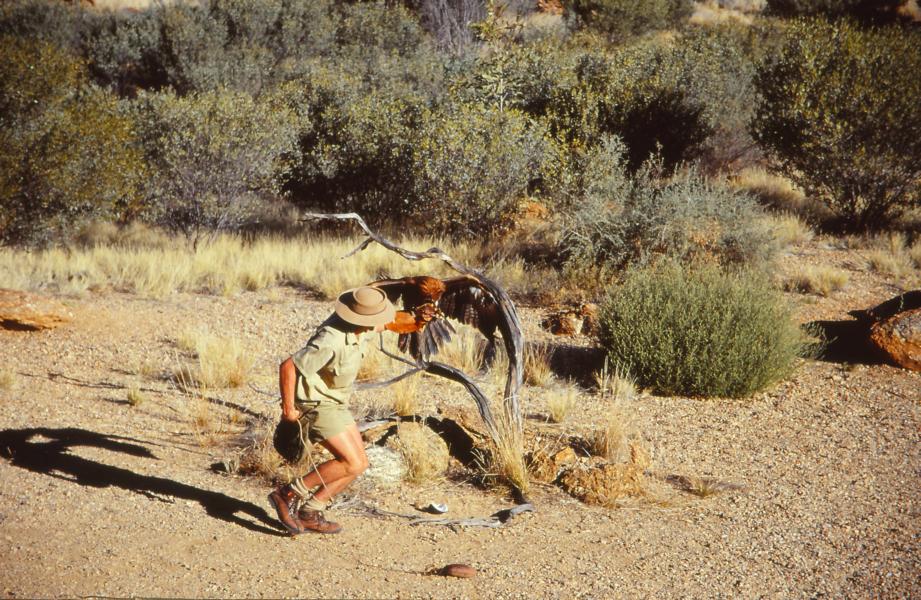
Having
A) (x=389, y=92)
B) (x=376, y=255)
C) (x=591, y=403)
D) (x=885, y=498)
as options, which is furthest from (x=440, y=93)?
(x=885, y=498)

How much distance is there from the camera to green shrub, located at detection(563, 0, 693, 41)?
29.7m

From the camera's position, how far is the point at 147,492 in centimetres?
536

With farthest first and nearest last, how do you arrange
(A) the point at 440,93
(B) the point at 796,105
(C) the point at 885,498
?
(A) the point at 440,93 → (B) the point at 796,105 → (C) the point at 885,498

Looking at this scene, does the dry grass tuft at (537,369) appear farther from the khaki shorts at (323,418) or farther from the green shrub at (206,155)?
the green shrub at (206,155)

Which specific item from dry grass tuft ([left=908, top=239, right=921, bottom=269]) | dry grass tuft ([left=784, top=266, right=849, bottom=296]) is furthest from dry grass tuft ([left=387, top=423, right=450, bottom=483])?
dry grass tuft ([left=908, top=239, right=921, bottom=269])

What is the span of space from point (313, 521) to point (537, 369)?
3.85 m

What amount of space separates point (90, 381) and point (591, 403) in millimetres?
4492

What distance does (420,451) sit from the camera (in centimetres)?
599

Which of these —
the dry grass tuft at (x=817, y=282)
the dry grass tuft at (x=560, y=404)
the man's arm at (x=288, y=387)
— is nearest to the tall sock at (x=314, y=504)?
the man's arm at (x=288, y=387)

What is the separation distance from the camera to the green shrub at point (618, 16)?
1171 inches

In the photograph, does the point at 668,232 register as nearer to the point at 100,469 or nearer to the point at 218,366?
the point at 218,366

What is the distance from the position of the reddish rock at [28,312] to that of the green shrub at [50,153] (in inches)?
146

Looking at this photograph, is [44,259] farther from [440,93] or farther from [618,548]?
[618,548]

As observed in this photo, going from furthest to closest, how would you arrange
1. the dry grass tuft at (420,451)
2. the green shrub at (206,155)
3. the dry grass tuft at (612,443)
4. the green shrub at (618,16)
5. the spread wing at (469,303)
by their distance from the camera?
the green shrub at (618,16) < the green shrub at (206,155) < the dry grass tuft at (612,443) < the dry grass tuft at (420,451) < the spread wing at (469,303)
